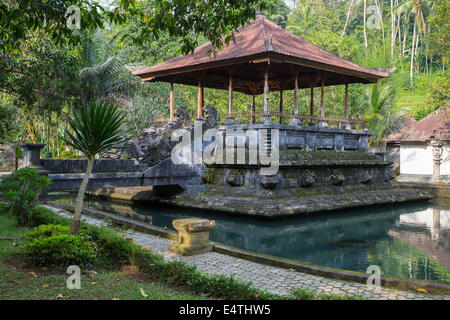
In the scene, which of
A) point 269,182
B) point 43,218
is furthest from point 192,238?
point 269,182

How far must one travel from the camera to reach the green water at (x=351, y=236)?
774 cm

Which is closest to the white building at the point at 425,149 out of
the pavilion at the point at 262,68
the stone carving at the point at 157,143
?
the pavilion at the point at 262,68

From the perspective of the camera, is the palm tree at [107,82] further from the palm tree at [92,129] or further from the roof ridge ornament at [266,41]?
the palm tree at [92,129]

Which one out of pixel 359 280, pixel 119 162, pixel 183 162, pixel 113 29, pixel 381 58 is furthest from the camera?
pixel 113 29

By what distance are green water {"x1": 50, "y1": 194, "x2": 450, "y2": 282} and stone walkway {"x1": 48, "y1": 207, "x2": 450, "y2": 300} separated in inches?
79.6

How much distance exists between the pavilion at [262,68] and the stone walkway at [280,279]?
21.5 feet

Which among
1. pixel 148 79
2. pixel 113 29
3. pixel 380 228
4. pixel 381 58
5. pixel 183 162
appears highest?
pixel 113 29

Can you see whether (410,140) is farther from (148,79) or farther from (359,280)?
(359,280)

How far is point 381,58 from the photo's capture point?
29.2m

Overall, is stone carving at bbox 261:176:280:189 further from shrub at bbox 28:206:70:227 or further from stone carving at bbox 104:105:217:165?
shrub at bbox 28:206:70:227

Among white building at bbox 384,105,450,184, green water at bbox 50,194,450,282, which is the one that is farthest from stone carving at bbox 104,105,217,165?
white building at bbox 384,105,450,184

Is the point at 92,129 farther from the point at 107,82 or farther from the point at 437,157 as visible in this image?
the point at 437,157
